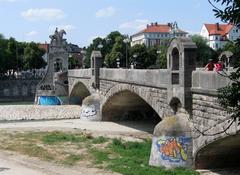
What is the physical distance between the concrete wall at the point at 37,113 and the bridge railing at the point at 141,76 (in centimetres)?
1414

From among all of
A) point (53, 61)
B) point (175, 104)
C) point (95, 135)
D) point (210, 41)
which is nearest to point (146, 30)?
point (210, 41)

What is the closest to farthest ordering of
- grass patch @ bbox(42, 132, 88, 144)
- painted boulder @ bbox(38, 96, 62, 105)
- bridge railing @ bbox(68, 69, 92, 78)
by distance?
grass patch @ bbox(42, 132, 88, 144)
bridge railing @ bbox(68, 69, 92, 78)
painted boulder @ bbox(38, 96, 62, 105)

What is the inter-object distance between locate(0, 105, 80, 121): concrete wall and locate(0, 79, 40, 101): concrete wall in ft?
123

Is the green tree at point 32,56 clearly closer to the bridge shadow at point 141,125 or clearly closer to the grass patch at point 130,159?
the bridge shadow at point 141,125

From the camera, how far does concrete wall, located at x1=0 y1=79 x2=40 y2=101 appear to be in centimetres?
9986

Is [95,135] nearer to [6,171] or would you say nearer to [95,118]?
[95,118]

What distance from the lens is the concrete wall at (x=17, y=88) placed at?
99856 millimetres

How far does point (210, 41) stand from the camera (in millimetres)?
135625

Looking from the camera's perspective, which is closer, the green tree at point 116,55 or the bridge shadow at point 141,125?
the bridge shadow at point 141,125

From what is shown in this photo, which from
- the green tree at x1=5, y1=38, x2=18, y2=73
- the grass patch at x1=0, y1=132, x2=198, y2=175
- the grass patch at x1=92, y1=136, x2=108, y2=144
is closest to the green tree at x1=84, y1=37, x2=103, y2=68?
the green tree at x1=5, y1=38, x2=18, y2=73

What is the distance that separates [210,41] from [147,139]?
351 feet

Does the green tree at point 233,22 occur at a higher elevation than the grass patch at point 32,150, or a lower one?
higher

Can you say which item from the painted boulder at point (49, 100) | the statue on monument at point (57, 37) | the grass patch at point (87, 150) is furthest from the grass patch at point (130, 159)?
the statue on monument at point (57, 37)

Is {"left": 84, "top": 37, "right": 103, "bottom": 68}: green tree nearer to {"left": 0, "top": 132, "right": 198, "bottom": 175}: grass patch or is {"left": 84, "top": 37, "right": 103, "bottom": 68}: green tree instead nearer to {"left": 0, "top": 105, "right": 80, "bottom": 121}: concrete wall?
{"left": 0, "top": 105, "right": 80, "bottom": 121}: concrete wall
